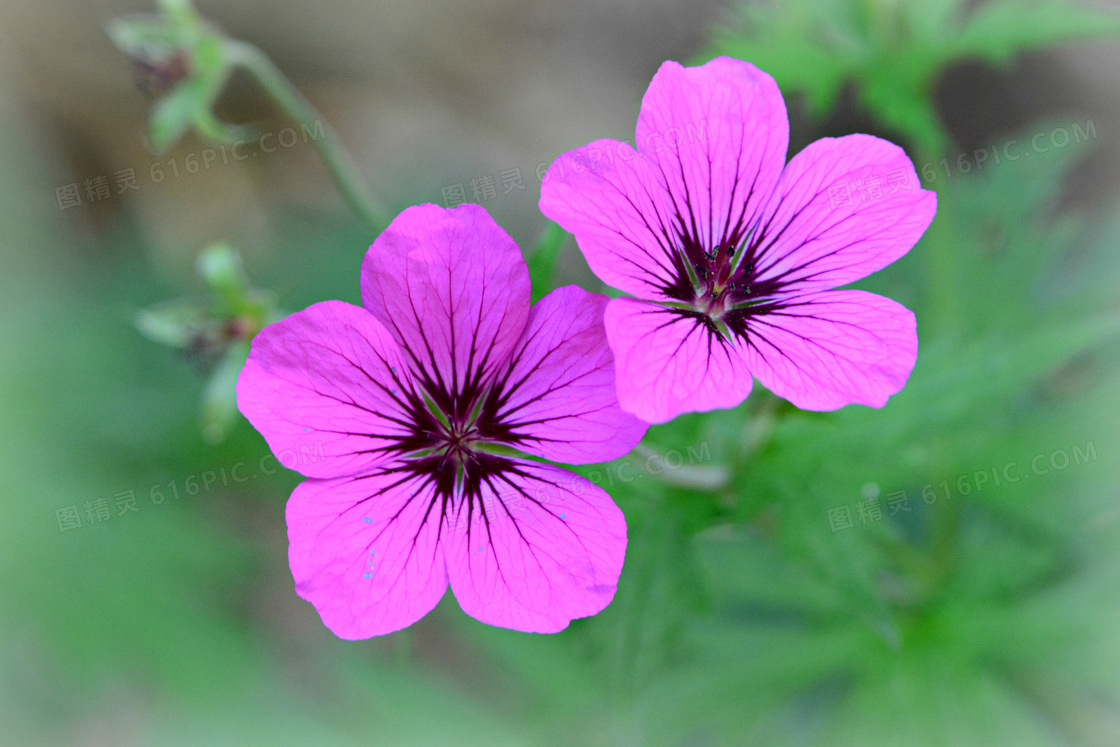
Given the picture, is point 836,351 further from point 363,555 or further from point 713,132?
point 363,555

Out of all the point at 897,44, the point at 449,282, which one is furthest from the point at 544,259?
the point at 897,44

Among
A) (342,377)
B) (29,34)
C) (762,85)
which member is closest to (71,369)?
(29,34)

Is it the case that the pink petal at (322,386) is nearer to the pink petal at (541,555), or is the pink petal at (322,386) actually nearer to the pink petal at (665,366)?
the pink petal at (541,555)

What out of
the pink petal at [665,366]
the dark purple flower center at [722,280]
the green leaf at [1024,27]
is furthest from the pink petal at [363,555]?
the green leaf at [1024,27]

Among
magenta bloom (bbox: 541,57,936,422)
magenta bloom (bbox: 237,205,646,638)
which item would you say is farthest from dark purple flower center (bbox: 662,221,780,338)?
magenta bloom (bbox: 237,205,646,638)

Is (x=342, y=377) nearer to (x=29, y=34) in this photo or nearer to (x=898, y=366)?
(x=898, y=366)
